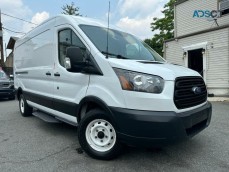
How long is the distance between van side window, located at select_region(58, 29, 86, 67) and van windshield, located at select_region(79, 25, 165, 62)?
20cm

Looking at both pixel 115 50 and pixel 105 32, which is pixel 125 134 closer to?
pixel 115 50

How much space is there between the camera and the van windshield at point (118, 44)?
13.5ft

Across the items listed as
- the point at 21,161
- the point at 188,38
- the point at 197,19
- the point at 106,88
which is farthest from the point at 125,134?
the point at 197,19

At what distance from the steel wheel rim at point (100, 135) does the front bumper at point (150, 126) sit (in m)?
0.31

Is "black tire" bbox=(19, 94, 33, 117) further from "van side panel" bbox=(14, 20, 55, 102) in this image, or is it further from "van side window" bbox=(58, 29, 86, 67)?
"van side window" bbox=(58, 29, 86, 67)

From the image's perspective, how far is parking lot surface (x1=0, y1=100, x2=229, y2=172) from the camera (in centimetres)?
363

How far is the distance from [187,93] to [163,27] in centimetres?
2989

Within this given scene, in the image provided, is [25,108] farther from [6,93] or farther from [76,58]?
[6,93]

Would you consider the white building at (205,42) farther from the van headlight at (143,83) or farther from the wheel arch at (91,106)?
the van headlight at (143,83)

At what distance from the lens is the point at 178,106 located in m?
3.43

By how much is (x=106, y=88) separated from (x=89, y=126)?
28.5 inches

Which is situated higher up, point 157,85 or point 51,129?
point 157,85

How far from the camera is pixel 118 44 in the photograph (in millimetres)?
4465

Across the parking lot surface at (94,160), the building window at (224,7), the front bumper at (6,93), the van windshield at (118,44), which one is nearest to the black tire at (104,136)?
the parking lot surface at (94,160)
